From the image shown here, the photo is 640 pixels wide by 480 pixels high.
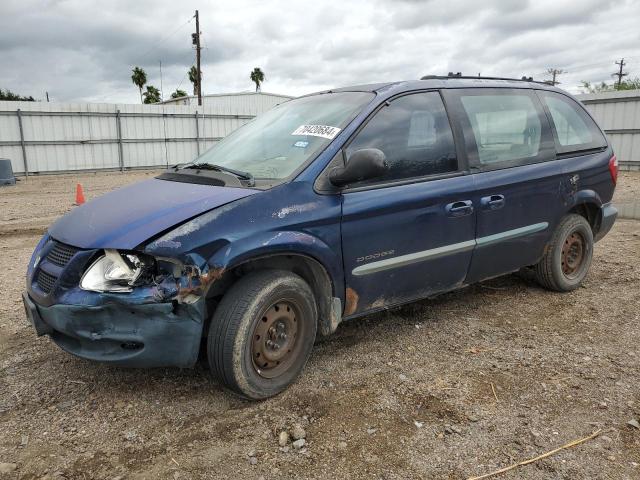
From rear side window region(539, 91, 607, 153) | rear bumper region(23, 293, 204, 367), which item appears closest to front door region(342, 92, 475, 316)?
rear bumper region(23, 293, 204, 367)

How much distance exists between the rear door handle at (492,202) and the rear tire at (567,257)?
2.98 feet

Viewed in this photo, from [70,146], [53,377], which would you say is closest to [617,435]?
[53,377]

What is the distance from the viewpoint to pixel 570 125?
450cm

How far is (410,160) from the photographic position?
3383mm

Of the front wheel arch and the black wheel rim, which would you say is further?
the black wheel rim

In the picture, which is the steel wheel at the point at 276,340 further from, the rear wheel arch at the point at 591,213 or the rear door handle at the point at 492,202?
the rear wheel arch at the point at 591,213

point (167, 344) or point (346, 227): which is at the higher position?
point (346, 227)

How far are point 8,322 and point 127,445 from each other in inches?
87.1

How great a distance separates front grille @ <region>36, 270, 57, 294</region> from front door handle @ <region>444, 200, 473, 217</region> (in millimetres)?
2423

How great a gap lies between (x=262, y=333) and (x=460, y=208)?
5.41 ft

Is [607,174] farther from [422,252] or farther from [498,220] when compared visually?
[422,252]

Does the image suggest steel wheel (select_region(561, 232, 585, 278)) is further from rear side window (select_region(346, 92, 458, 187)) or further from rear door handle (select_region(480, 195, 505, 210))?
rear side window (select_region(346, 92, 458, 187))

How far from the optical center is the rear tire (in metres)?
4.41

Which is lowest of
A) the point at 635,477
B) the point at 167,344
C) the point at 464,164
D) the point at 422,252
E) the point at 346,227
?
the point at 635,477
